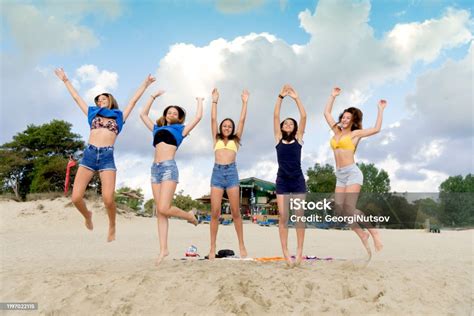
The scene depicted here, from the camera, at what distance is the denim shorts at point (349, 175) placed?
689 cm

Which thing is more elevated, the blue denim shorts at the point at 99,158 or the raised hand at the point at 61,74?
the raised hand at the point at 61,74

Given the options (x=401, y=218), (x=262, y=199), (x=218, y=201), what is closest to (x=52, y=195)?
(x=262, y=199)

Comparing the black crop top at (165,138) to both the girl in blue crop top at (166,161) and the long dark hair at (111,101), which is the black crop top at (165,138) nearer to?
the girl in blue crop top at (166,161)

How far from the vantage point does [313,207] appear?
7.19 metres

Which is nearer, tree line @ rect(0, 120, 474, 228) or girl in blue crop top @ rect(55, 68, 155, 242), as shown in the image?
girl in blue crop top @ rect(55, 68, 155, 242)

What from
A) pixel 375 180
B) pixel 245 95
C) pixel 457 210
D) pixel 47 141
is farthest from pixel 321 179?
pixel 245 95

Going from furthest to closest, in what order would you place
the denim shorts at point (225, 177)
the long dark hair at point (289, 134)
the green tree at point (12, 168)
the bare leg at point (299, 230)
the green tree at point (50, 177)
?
the green tree at point (12, 168), the green tree at point (50, 177), the denim shorts at point (225, 177), the long dark hair at point (289, 134), the bare leg at point (299, 230)

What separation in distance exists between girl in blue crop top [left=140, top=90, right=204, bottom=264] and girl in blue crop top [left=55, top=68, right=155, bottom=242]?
0.57 m

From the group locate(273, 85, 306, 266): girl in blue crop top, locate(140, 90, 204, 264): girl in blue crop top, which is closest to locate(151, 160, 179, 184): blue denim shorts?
locate(140, 90, 204, 264): girl in blue crop top

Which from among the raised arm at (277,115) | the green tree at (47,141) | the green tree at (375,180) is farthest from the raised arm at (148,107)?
the green tree at (375,180)

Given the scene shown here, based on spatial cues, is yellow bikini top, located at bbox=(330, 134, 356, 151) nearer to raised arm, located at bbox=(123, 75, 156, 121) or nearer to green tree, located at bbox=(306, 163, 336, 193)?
raised arm, located at bbox=(123, 75, 156, 121)

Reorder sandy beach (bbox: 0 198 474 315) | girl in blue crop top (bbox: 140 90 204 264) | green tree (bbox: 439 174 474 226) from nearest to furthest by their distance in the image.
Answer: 1. sandy beach (bbox: 0 198 474 315)
2. girl in blue crop top (bbox: 140 90 204 264)
3. green tree (bbox: 439 174 474 226)

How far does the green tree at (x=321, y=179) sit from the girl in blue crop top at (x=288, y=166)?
4336cm

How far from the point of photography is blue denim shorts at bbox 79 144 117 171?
7.12m
